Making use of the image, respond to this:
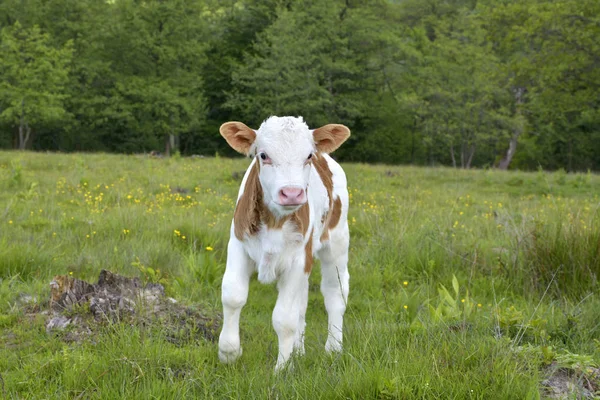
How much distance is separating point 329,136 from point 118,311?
2097 millimetres

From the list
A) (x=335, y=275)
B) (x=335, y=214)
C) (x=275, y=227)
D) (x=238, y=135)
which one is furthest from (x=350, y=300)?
(x=238, y=135)

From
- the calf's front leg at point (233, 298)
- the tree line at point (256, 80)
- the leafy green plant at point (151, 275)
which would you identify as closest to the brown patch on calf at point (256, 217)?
the calf's front leg at point (233, 298)

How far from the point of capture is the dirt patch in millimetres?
4254

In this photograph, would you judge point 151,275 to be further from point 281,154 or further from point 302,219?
point 281,154

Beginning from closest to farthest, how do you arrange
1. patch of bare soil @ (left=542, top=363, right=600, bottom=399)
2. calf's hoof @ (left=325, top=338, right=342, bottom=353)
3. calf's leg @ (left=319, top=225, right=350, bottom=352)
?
1. patch of bare soil @ (left=542, top=363, right=600, bottom=399)
2. calf's hoof @ (left=325, top=338, right=342, bottom=353)
3. calf's leg @ (left=319, top=225, right=350, bottom=352)

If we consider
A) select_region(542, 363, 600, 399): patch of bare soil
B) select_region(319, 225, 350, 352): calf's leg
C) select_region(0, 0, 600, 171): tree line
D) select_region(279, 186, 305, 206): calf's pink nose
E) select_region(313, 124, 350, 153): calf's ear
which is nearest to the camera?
select_region(542, 363, 600, 399): patch of bare soil

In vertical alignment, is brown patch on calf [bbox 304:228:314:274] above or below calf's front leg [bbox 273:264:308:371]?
above

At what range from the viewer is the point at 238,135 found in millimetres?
3912

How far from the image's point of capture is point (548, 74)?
1783cm

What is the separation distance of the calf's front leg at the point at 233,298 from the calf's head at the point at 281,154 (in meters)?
0.43

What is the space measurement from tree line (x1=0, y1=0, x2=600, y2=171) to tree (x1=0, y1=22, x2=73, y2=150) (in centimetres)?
11

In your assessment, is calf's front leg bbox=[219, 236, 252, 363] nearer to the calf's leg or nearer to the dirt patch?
the dirt patch

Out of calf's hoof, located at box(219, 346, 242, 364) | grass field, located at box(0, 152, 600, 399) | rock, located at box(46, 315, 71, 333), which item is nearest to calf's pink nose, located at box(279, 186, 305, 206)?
grass field, located at box(0, 152, 600, 399)

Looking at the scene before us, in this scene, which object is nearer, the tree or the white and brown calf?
the white and brown calf
